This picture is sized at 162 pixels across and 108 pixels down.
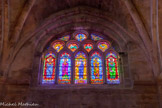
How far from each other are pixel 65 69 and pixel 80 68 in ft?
1.97

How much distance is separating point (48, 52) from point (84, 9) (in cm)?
247

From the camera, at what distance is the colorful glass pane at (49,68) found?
8508mm

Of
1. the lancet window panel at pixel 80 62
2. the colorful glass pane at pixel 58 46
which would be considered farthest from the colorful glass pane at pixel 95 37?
the colorful glass pane at pixel 58 46

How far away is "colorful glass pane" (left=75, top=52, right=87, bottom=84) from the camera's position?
845 cm

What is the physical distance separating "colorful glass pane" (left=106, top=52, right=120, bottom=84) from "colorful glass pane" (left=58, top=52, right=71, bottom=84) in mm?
1540

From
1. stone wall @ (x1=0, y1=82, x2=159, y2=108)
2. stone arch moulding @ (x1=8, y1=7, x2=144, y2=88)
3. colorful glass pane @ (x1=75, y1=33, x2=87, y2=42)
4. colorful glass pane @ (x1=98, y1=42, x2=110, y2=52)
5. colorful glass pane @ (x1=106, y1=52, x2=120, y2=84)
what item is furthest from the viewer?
colorful glass pane @ (x1=75, y1=33, x2=87, y2=42)

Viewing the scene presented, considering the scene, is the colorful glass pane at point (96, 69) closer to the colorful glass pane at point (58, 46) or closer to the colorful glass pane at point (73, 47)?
the colorful glass pane at point (73, 47)

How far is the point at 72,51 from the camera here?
9.20 m

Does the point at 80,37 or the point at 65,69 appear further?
the point at 80,37

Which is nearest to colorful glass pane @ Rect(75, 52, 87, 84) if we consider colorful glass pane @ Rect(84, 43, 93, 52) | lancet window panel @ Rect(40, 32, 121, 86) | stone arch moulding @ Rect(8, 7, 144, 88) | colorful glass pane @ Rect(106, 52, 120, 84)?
lancet window panel @ Rect(40, 32, 121, 86)

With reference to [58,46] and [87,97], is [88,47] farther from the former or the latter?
[87,97]

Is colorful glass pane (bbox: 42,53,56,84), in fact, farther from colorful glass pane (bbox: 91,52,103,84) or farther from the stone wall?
colorful glass pane (bbox: 91,52,103,84)

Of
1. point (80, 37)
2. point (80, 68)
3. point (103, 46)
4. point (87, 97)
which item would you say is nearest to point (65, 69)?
point (80, 68)

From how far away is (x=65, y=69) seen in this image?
28.6ft
